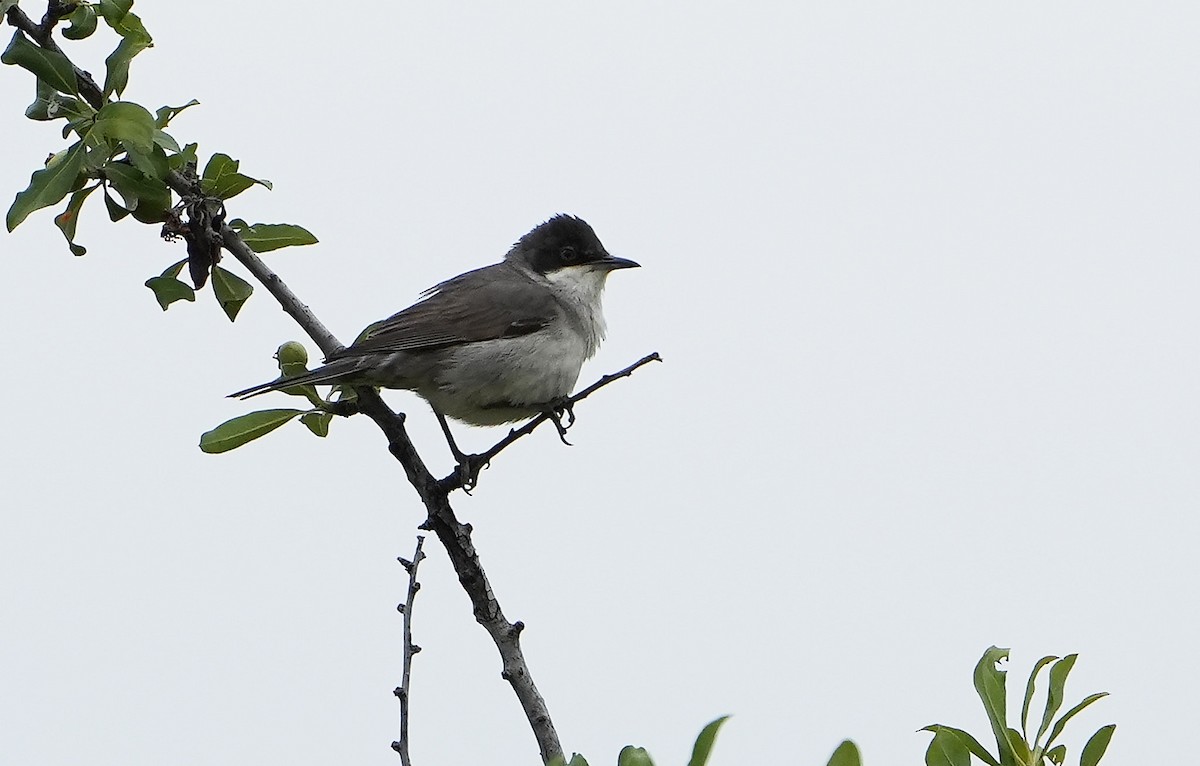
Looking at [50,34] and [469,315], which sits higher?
[469,315]

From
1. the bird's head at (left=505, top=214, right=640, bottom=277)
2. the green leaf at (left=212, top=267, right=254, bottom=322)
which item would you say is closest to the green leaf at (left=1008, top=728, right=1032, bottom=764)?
the green leaf at (left=212, top=267, right=254, bottom=322)

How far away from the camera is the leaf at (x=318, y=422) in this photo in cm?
412

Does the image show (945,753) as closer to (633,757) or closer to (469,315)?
(633,757)

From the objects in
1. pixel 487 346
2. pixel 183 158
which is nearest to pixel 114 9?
pixel 183 158


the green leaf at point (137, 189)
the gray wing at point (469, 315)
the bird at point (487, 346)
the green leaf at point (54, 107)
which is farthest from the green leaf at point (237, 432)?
the gray wing at point (469, 315)

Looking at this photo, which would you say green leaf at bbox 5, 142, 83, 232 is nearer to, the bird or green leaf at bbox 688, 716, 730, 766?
the bird

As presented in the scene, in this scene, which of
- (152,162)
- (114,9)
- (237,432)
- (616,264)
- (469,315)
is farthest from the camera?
(616,264)

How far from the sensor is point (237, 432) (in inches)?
156

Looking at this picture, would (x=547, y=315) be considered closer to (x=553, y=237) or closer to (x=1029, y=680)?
(x=553, y=237)

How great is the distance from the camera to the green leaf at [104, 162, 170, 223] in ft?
12.2

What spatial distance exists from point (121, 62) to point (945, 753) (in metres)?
2.85

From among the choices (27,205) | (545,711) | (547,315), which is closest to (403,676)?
(545,711)

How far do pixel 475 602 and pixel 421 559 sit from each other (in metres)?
0.19

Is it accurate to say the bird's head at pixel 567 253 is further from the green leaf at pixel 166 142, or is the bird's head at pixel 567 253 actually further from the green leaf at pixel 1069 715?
the green leaf at pixel 1069 715
